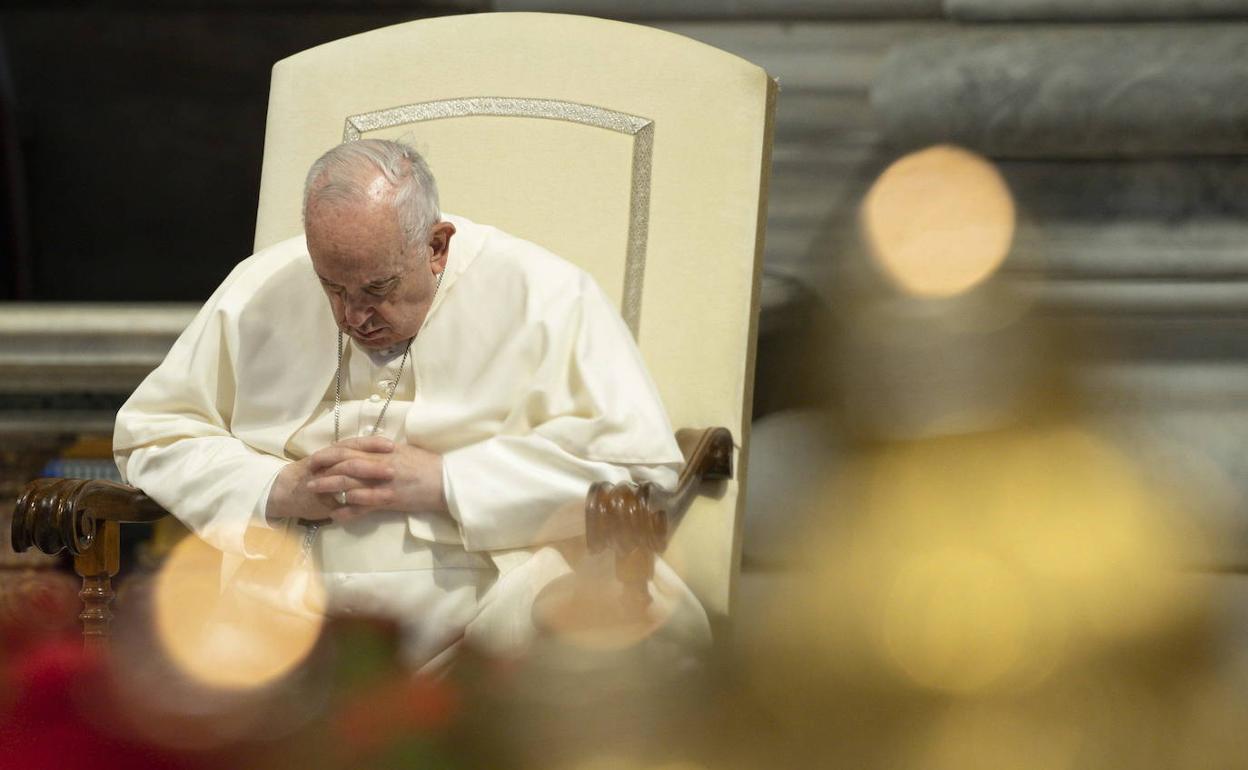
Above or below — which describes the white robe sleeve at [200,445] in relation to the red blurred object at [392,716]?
above

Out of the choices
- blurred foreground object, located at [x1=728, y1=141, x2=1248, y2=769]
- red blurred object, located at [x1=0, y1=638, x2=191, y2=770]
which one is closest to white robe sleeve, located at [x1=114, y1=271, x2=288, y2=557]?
red blurred object, located at [x1=0, y1=638, x2=191, y2=770]

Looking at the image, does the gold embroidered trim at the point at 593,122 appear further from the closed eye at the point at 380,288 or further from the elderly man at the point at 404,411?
the closed eye at the point at 380,288

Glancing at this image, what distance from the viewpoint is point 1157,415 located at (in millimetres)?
3062

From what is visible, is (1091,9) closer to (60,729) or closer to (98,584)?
(98,584)

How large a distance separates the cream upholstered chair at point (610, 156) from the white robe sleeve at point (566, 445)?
0.65 ft

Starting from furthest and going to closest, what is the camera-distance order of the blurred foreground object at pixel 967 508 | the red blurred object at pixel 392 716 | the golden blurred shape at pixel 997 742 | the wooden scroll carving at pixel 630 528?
the blurred foreground object at pixel 967 508, the wooden scroll carving at pixel 630 528, the golden blurred shape at pixel 997 742, the red blurred object at pixel 392 716

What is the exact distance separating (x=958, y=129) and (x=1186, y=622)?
108 centimetres

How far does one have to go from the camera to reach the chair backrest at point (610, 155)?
2320 millimetres

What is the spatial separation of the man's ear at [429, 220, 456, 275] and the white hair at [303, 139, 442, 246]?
0.11 feet

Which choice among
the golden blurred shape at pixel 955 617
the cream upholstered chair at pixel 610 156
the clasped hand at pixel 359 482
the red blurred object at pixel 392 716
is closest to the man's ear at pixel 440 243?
the clasped hand at pixel 359 482

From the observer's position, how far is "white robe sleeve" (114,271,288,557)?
2.04 m

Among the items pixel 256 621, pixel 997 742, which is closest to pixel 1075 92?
Result: pixel 997 742

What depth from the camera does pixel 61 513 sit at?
75.8 inches

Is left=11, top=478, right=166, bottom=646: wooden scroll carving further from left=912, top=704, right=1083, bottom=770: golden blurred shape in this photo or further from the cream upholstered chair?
left=912, top=704, right=1083, bottom=770: golden blurred shape
